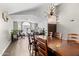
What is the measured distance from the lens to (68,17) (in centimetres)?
198

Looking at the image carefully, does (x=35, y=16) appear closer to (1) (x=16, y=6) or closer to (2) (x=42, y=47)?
(1) (x=16, y=6)

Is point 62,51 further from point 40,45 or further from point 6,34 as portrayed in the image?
point 6,34

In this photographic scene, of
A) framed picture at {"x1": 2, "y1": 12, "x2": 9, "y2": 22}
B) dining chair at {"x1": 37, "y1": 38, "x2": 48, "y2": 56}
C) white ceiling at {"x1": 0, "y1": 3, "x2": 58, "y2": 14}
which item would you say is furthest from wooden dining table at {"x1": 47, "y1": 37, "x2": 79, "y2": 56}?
framed picture at {"x1": 2, "y1": 12, "x2": 9, "y2": 22}

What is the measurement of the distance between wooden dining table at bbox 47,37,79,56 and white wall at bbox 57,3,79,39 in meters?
0.15

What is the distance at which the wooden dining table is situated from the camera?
1920mm

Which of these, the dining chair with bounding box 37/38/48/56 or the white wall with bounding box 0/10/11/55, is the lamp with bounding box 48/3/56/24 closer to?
the dining chair with bounding box 37/38/48/56

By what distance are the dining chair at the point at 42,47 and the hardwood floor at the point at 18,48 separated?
18 centimetres

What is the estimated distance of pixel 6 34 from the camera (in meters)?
2.03

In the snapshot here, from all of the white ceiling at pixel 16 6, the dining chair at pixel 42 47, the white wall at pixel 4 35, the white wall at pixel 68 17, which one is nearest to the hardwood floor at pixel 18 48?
the white wall at pixel 4 35

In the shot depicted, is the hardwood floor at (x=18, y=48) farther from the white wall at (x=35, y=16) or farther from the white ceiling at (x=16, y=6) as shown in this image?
the white ceiling at (x=16, y=6)

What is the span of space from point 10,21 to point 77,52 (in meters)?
1.09

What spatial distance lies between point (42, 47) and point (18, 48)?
367 millimetres

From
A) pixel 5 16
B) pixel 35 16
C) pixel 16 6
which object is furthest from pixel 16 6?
pixel 35 16

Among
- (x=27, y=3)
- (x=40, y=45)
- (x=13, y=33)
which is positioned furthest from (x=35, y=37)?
(x=27, y=3)
